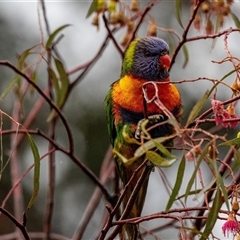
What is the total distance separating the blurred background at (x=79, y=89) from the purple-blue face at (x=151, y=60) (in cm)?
154

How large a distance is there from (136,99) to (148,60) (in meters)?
0.17

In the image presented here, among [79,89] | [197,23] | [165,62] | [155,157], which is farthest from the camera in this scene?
[79,89]

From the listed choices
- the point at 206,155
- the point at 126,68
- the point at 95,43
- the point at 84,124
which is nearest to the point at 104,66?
the point at 95,43

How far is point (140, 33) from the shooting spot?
3686 mm

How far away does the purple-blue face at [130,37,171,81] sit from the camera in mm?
1683

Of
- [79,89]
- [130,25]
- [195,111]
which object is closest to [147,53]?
[130,25]

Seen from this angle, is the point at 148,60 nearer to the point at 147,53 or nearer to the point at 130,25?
the point at 147,53

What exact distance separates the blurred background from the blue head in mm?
1522

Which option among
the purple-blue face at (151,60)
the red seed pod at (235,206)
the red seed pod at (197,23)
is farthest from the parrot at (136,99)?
the red seed pod at (235,206)

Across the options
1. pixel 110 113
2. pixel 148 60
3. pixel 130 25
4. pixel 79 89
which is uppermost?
pixel 130 25

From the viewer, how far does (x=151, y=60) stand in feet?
5.65

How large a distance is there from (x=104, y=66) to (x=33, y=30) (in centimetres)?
51

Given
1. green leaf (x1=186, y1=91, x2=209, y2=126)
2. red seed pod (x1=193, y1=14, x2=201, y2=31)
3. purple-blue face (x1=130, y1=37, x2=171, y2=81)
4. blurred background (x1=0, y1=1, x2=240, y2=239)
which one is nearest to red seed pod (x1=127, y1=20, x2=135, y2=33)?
purple-blue face (x1=130, y1=37, x2=171, y2=81)

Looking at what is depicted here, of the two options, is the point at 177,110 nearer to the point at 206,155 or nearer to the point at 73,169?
the point at 206,155
